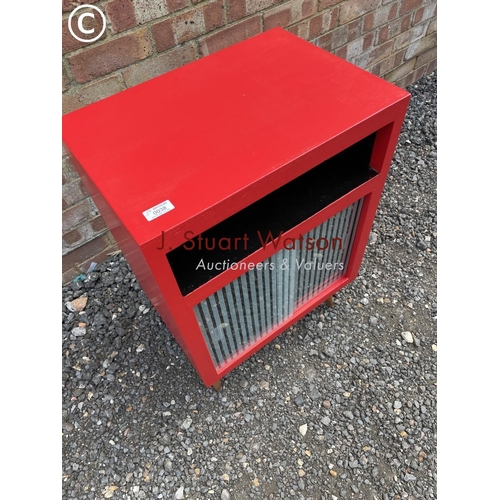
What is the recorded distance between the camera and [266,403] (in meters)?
1.50

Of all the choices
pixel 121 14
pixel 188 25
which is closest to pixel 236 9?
pixel 188 25

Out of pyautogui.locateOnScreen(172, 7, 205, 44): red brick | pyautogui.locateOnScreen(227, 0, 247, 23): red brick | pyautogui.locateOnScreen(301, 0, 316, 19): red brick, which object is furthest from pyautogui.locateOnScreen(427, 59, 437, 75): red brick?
pyautogui.locateOnScreen(172, 7, 205, 44): red brick

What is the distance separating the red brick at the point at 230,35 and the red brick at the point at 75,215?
78cm

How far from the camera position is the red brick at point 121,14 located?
1.23m

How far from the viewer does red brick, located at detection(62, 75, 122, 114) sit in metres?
1.33

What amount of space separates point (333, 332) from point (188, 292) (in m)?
0.92

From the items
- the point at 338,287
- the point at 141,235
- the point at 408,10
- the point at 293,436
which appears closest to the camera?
the point at 141,235

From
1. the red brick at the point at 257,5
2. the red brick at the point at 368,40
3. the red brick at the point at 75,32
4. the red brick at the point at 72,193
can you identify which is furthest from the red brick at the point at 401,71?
the red brick at the point at 72,193

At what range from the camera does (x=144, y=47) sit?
1372 millimetres

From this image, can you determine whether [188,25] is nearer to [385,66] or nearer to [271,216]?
[271,216]

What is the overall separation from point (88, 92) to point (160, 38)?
0.32 meters

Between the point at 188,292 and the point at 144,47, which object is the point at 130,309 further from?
the point at 144,47

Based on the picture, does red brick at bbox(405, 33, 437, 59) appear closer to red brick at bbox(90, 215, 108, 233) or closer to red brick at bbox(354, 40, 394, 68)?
red brick at bbox(354, 40, 394, 68)

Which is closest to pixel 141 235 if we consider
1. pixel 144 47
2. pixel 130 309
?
pixel 144 47
